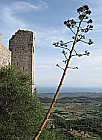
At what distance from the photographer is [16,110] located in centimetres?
1307

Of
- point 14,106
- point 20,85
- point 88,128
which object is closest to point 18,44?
point 20,85

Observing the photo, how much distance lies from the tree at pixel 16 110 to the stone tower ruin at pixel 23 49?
189 inches

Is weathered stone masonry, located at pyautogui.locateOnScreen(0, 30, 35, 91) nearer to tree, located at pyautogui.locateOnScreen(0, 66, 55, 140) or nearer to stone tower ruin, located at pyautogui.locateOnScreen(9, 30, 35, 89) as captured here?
stone tower ruin, located at pyautogui.locateOnScreen(9, 30, 35, 89)

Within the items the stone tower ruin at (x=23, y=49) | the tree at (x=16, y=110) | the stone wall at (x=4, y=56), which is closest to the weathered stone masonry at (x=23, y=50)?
the stone tower ruin at (x=23, y=49)

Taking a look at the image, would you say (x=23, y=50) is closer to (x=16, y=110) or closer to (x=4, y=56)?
(x=4, y=56)

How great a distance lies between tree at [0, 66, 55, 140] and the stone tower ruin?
4806 millimetres

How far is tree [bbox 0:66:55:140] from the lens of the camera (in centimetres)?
1264

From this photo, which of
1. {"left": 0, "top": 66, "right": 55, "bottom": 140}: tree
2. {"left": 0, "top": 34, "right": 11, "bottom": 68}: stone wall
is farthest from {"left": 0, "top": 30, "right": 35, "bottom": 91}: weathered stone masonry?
{"left": 0, "top": 66, "right": 55, "bottom": 140}: tree

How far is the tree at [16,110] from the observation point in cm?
1264

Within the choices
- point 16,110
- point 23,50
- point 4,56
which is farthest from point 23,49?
point 16,110

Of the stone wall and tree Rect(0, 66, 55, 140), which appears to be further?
the stone wall

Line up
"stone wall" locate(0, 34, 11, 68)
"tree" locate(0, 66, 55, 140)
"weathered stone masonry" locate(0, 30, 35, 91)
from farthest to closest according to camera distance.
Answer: "weathered stone masonry" locate(0, 30, 35, 91), "stone wall" locate(0, 34, 11, 68), "tree" locate(0, 66, 55, 140)

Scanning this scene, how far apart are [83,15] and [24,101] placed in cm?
770

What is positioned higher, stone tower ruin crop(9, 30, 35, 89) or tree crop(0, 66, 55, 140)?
stone tower ruin crop(9, 30, 35, 89)
